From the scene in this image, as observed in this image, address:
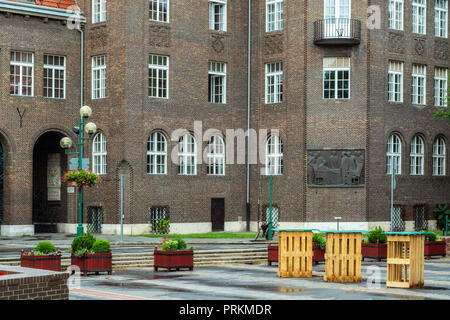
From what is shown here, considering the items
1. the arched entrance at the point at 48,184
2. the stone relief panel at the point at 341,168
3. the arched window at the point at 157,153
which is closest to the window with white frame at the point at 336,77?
the stone relief panel at the point at 341,168

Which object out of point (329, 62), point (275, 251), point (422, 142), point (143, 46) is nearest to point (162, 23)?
point (143, 46)

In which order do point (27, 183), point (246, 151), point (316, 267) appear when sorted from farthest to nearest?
point (246, 151)
point (27, 183)
point (316, 267)

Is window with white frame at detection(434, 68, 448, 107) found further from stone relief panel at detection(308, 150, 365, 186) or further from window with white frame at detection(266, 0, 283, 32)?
window with white frame at detection(266, 0, 283, 32)

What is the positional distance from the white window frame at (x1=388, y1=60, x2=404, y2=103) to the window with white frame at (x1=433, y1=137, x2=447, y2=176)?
4.29 metres

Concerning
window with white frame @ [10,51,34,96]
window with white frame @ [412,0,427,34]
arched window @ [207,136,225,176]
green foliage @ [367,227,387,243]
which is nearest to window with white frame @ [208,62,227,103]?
arched window @ [207,136,225,176]

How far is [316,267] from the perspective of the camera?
27.9 metres

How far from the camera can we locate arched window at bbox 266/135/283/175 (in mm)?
47906

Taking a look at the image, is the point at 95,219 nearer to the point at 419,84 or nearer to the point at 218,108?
the point at 218,108

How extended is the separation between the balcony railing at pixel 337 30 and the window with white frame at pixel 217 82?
18.1 feet

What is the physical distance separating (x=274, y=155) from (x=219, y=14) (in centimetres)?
831

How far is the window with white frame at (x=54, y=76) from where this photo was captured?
45.3m

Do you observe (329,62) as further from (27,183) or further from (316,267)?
(316,267)

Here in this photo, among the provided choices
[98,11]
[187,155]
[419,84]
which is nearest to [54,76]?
[98,11]

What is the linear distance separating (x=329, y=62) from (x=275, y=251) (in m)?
20.0
